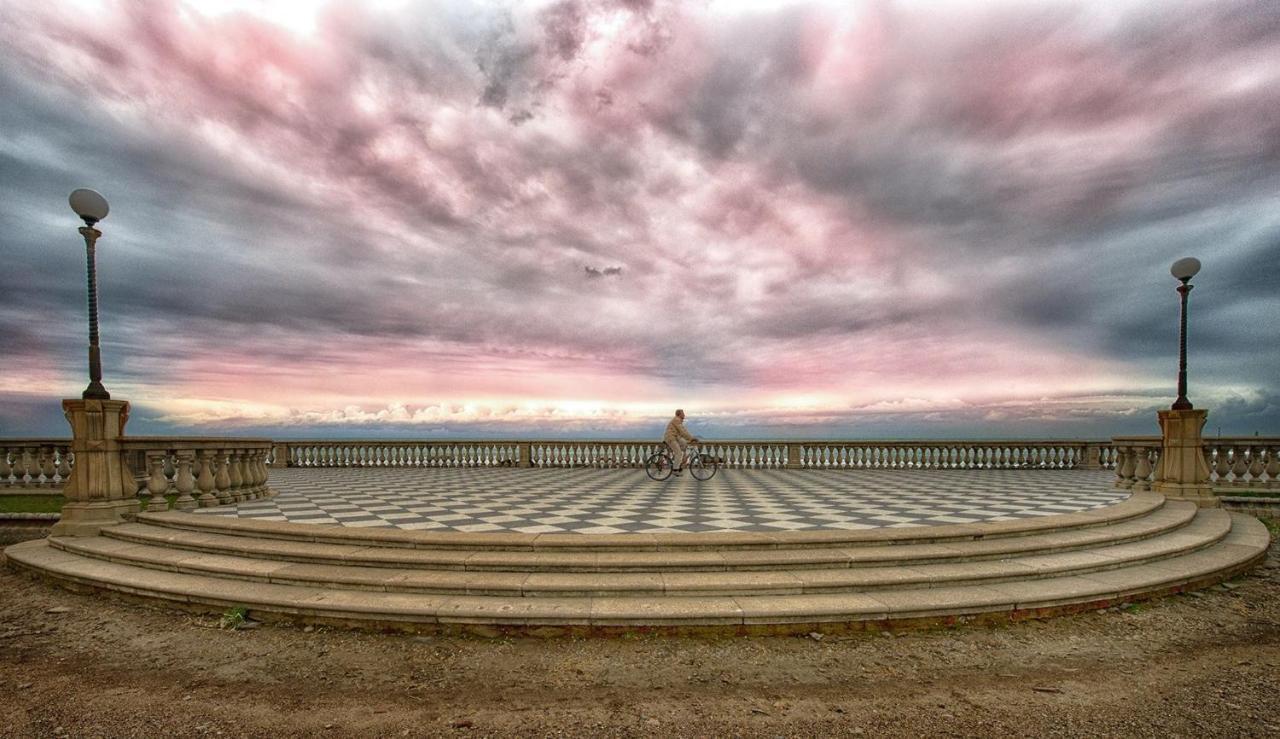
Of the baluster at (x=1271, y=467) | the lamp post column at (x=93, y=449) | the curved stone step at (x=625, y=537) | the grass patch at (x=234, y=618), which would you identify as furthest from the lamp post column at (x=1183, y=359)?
the lamp post column at (x=93, y=449)

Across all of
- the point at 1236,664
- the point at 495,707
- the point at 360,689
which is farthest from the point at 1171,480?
the point at 360,689

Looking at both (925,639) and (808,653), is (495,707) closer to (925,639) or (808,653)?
(808,653)

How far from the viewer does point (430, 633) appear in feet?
16.1

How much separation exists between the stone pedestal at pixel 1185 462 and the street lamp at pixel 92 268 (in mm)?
19141

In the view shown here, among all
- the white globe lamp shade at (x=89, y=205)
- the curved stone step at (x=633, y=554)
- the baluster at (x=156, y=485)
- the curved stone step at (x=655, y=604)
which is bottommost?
the curved stone step at (x=655, y=604)

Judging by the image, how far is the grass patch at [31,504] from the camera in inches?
398

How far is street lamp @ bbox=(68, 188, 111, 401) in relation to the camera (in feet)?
26.5

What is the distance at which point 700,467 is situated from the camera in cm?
1509

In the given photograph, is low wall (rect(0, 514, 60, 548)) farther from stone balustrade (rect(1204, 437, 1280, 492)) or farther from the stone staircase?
stone balustrade (rect(1204, 437, 1280, 492))

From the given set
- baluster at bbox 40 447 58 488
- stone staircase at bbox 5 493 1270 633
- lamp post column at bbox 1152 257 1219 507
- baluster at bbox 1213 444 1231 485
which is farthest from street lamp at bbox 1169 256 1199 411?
baluster at bbox 40 447 58 488

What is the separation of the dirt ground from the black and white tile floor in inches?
96.9

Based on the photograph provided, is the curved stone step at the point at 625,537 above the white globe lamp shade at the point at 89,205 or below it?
below

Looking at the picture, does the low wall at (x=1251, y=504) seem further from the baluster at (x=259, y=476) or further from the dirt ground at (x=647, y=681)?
the baluster at (x=259, y=476)

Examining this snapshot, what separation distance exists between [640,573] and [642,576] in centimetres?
11
